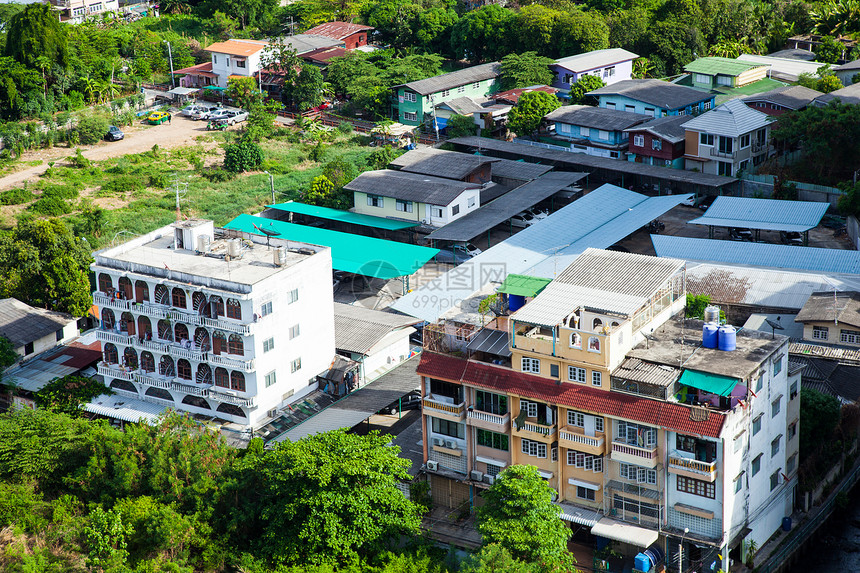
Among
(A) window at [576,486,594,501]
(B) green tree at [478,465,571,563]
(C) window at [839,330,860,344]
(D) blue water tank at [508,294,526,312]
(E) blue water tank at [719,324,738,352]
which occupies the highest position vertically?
(D) blue water tank at [508,294,526,312]

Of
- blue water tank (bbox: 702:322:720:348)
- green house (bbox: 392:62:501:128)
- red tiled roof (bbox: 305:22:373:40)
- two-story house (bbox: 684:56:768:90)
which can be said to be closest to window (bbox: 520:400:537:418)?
blue water tank (bbox: 702:322:720:348)

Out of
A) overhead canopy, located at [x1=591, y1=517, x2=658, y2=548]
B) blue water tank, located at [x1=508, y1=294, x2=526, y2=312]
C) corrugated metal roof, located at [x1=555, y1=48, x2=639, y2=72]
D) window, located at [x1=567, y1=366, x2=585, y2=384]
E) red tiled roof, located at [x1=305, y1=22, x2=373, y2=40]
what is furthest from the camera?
red tiled roof, located at [x1=305, y1=22, x2=373, y2=40]

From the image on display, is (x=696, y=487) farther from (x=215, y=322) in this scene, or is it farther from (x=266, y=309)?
(x=215, y=322)

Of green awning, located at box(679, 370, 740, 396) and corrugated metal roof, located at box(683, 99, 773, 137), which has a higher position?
corrugated metal roof, located at box(683, 99, 773, 137)

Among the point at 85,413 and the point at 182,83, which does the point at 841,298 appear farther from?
the point at 182,83

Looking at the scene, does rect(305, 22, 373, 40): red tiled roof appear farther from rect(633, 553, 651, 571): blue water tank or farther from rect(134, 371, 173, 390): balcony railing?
rect(633, 553, 651, 571): blue water tank

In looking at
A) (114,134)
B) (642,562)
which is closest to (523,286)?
(642,562)

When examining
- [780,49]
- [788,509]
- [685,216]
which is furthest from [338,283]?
[780,49]
